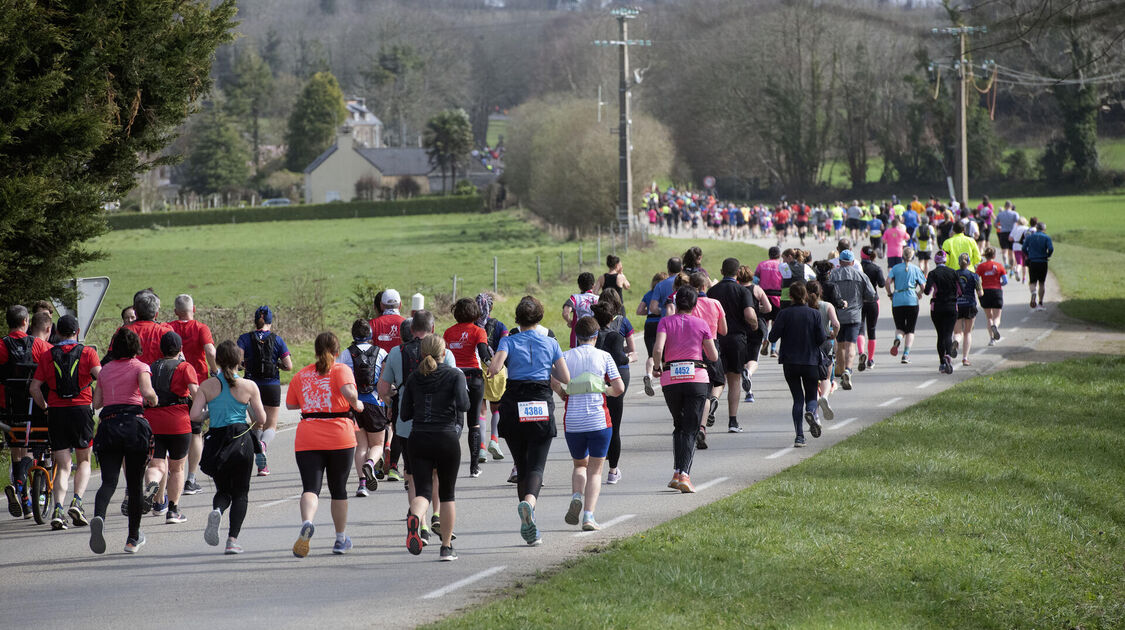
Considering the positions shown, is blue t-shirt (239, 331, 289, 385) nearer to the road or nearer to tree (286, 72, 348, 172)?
the road

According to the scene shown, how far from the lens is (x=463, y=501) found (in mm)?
11586

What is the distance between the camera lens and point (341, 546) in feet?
31.7

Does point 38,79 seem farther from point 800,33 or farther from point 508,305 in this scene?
point 800,33

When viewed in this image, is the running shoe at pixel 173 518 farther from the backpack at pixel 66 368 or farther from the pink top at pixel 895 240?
the pink top at pixel 895 240

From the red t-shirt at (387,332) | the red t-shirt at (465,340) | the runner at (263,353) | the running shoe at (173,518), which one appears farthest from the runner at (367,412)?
the running shoe at (173,518)

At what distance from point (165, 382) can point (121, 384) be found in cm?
40

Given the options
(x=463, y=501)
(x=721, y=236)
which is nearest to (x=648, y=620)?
(x=463, y=501)

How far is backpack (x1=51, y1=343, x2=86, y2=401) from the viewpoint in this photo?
1080 cm

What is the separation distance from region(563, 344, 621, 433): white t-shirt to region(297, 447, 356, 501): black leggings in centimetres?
171

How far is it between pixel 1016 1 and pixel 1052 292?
48.4 ft

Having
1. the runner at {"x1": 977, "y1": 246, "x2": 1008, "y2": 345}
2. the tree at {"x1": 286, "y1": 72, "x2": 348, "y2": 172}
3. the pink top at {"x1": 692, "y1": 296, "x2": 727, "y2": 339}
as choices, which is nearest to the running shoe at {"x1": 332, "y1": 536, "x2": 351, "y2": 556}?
the pink top at {"x1": 692, "y1": 296, "x2": 727, "y2": 339}

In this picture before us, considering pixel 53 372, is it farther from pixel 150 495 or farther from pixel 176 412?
pixel 150 495

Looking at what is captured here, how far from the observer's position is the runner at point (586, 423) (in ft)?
32.4

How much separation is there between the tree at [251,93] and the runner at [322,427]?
129105 mm
